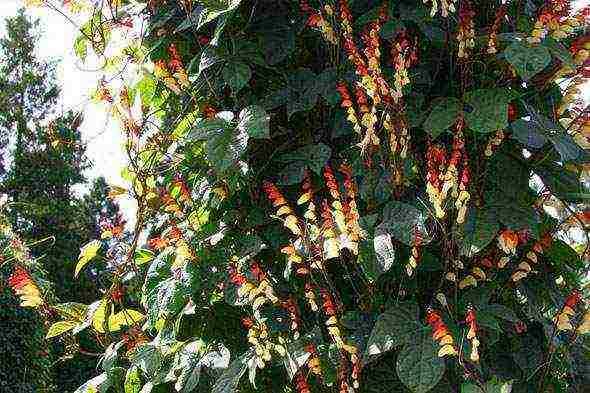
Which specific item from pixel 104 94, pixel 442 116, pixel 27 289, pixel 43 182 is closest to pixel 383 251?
pixel 442 116

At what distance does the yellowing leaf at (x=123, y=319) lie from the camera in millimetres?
1756

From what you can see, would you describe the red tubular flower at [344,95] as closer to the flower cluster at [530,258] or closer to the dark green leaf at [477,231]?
the dark green leaf at [477,231]

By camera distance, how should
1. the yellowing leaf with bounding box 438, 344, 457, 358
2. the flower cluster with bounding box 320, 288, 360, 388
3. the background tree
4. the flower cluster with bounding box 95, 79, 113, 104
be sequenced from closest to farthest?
the yellowing leaf with bounding box 438, 344, 457, 358
the flower cluster with bounding box 320, 288, 360, 388
the flower cluster with bounding box 95, 79, 113, 104
the background tree

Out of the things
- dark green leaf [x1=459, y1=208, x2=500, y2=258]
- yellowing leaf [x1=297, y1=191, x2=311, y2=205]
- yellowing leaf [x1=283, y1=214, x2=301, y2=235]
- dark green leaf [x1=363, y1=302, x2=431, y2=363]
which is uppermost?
yellowing leaf [x1=297, y1=191, x2=311, y2=205]

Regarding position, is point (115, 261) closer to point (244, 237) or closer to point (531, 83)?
point (244, 237)

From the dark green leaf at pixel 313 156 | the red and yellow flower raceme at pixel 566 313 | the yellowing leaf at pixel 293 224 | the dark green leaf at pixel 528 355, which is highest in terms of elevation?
the dark green leaf at pixel 313 156

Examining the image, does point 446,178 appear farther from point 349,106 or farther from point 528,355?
point 528,355

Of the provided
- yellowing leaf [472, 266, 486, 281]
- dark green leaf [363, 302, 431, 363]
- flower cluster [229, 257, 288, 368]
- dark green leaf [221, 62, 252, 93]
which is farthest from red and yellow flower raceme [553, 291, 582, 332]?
dark green leaf [221, 62, 252, 93]

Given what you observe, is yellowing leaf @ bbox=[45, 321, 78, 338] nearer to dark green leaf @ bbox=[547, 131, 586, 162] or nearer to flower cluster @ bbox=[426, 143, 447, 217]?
flower cluster @ bbox=[426, 143, 447, 217]

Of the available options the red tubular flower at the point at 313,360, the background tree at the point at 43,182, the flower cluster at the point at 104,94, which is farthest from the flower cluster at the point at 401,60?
the background tree at the point at 43,182

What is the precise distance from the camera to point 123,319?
1.79 metres

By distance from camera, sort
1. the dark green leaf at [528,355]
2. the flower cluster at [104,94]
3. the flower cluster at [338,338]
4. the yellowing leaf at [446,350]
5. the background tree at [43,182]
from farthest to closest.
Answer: the background tree at [43,182], the flower cluster at [104,94], the dark green leaf at [528,355], the flower cluster at [338,338], the yellowing leaf at [446,350]

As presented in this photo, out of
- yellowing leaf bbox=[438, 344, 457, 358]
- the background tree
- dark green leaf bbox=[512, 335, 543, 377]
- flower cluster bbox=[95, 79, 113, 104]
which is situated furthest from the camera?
the background tree

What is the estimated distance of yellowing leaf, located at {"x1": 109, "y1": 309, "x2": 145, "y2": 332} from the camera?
176 centimetres
